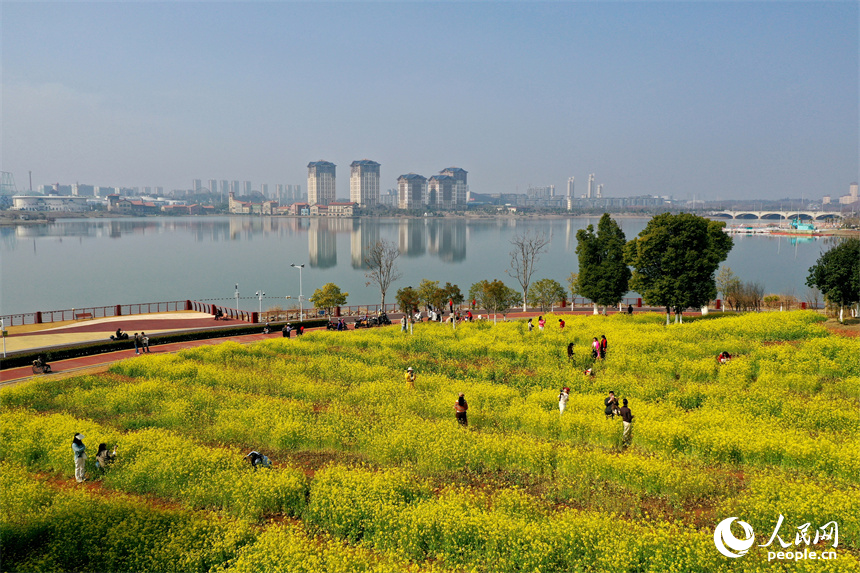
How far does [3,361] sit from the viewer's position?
24.9 metres

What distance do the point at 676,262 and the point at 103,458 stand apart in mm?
32687

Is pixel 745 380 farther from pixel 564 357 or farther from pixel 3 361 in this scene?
pixel 3 361

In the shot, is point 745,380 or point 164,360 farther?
point 164,360

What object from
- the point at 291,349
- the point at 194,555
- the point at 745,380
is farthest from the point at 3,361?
the point at 745,380

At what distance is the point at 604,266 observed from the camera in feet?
133

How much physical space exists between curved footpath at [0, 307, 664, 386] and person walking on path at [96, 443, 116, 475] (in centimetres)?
1193

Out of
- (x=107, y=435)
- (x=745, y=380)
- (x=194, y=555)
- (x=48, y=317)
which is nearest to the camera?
(x=194, y=555)

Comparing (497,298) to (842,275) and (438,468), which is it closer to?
(842,275)

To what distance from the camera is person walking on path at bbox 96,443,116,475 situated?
1427cm

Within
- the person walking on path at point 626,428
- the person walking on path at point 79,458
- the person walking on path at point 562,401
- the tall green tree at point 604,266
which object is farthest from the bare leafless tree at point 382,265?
the person walking on path at point 79,458

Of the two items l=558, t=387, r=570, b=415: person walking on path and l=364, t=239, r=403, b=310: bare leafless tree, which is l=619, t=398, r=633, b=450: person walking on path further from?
l=364, t=239, r=403, b=310: bare leafless tree

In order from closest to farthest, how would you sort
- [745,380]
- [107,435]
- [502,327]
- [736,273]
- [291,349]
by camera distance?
1. [107,435]
2. [745,380]
3. [291,349]
4. [502,327]
5. [736,273]

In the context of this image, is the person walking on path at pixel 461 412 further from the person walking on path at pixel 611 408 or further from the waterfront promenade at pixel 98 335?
the waterfront promenade at pixel 98 335

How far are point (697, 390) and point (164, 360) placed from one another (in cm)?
2204
